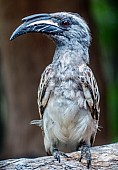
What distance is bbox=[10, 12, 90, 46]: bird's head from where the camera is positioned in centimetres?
557

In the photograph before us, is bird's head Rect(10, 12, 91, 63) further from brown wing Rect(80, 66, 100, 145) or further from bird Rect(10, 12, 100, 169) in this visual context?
brown wing Rect(80, 66, 100, 145)

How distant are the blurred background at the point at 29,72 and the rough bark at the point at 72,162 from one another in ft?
10.6

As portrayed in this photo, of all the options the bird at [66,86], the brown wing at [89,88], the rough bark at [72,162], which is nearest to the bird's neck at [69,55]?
the bird at [66,86]

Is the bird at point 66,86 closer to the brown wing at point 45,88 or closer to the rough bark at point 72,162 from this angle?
the brown wing at point 45,88

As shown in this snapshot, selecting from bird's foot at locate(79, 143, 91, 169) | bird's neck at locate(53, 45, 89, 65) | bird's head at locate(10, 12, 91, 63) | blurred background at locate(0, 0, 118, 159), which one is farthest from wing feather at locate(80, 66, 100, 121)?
blurred background at locate(0, 0, 118, 159)

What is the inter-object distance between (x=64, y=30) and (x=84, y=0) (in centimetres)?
333

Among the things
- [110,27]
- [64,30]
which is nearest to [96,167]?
[64,30]

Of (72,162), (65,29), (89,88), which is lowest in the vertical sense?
(72,162)

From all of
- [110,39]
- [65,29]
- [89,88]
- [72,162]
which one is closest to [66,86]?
[89,88]

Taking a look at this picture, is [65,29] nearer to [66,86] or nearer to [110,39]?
[66,86]

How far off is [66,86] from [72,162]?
777 millimetres

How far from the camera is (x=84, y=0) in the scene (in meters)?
8.99

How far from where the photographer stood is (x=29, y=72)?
8984mm

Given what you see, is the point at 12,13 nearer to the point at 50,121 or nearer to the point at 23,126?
the point at 23,126
